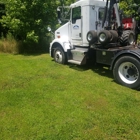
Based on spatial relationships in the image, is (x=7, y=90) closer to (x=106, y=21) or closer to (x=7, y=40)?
(x=106, y=21)

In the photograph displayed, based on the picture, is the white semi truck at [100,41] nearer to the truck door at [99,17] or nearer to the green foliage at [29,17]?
the truck door at [99,17]

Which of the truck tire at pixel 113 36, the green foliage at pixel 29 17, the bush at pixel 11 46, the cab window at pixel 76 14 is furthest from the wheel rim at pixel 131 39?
the bush at pixel 11 46

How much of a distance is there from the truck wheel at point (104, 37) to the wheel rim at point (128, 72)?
39.7 inches

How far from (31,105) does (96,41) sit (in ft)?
11.0

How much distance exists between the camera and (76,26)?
703 cm

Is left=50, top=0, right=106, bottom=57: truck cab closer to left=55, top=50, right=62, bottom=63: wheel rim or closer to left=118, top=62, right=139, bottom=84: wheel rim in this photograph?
left=55, top=50, right=62, bottom=63: wheel rim

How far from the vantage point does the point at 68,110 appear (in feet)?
12.3

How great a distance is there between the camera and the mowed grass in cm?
305

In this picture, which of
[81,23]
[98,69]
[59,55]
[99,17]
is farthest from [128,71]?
[59,55]

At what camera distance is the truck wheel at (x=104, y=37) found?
5550 millimetres

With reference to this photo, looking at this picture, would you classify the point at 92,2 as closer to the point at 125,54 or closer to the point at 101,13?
the point at 101,13

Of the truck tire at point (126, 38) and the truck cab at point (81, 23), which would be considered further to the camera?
the truck cab at point (81, 23)

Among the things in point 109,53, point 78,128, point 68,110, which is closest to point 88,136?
point 78,128

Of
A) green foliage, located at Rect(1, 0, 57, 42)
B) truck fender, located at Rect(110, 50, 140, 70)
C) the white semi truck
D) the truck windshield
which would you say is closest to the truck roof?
the white semi truck
